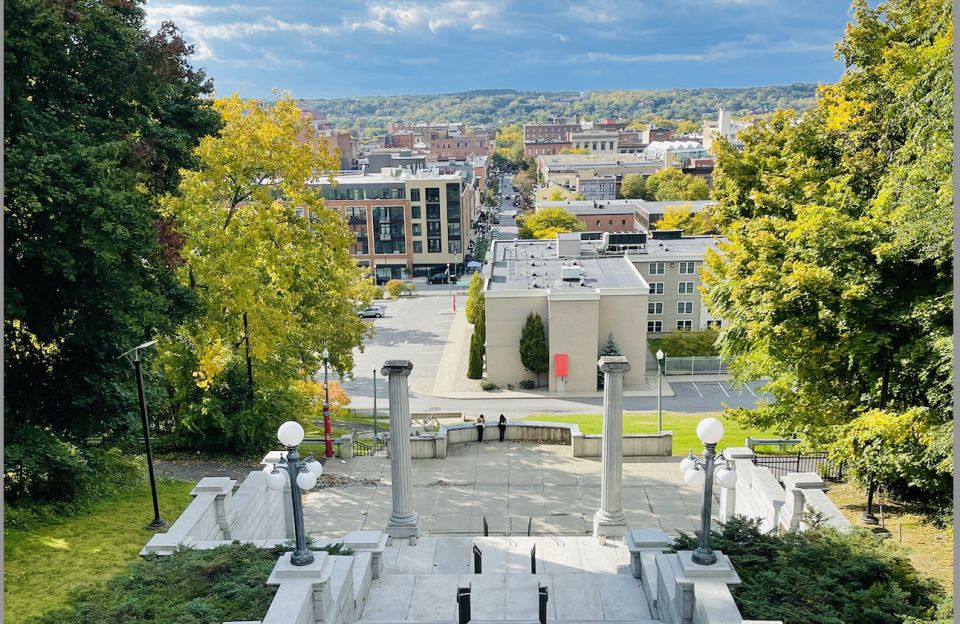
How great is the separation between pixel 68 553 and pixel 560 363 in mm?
→ 33970

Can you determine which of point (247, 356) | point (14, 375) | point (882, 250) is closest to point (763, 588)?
point (882, 250)

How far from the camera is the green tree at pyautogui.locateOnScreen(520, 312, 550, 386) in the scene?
148 feet

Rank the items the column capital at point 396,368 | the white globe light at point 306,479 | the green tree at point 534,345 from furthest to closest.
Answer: the green tree at point 534,345
the column capital at point 396,368
the white globe light at point 306,479

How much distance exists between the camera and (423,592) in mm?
13438

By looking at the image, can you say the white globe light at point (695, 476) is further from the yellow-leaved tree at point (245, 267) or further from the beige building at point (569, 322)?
the beige building at point (569, 322)

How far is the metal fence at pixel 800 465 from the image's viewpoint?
1956 cm

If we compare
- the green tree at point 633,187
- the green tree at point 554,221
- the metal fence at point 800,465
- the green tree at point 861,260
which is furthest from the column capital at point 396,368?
the green tree at point 633,187

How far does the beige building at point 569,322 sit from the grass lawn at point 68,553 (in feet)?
99.5

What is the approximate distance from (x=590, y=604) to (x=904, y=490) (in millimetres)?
9442

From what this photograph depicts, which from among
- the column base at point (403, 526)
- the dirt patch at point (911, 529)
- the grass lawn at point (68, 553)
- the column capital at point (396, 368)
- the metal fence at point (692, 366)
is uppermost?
the column capital at point (396, 368)

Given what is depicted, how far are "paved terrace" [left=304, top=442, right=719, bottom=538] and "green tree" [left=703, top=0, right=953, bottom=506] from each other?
3.82 metres

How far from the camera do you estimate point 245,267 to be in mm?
21953

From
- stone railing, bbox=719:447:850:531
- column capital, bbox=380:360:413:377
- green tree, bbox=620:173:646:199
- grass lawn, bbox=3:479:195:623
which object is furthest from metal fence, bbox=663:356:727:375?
green tree, bbox=620:173:646:199

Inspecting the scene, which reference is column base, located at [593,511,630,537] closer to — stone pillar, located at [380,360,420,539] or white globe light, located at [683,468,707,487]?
stone pillar, located at [380,360,420,539]
